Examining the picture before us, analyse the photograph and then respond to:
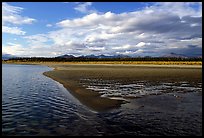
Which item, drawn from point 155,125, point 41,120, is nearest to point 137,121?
point 155,125

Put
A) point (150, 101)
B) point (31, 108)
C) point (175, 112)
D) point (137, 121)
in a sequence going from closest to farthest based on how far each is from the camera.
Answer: point (137, 121), point (175, 112), point (31, 108), point (150, 101)

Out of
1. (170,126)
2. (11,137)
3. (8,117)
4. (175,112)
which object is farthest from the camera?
(175,112)

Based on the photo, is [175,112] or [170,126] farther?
[175,112]

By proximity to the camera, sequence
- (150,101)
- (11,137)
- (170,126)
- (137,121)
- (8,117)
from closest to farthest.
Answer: (11,137)
(170,126)
(137,121)
(8,117)
(150,101)

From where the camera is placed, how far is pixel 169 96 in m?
18.0

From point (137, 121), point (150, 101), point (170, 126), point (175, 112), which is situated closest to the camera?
point (170, 126)

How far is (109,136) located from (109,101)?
694 centimetres

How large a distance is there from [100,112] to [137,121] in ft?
8.53

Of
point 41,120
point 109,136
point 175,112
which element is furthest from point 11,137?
point 175,112

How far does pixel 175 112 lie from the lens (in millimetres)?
12828

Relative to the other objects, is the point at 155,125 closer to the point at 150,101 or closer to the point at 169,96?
the point at 150,101

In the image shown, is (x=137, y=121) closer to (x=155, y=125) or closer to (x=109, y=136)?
(x=155, y=125)

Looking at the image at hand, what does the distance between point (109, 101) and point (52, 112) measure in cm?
425

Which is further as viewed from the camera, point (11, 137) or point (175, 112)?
point (175, 112)
